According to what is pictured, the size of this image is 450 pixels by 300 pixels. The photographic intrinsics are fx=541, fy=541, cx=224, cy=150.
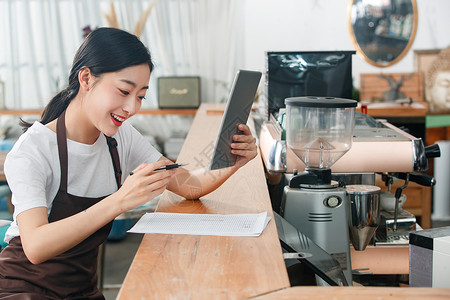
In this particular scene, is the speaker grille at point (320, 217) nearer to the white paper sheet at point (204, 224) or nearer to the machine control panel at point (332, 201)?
the machine control panel at point (332, 201)

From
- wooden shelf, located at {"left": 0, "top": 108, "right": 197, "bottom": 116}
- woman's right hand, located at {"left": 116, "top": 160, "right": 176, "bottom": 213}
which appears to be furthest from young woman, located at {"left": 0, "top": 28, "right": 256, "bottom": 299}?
wooden shelf, located at {"left": 0, "top": 108, "right": 197, "bottom": 116}

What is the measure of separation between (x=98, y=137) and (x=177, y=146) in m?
2.96

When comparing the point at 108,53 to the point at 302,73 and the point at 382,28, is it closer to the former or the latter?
the point at 302,73

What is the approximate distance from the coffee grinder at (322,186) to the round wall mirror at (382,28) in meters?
3.28

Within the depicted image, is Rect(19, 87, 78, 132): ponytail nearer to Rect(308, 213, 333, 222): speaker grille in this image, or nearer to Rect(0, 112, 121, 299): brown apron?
Rect(0, 112, 121, 299): brown apron

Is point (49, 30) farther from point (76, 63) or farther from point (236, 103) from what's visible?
point (236, 103)

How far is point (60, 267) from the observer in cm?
158

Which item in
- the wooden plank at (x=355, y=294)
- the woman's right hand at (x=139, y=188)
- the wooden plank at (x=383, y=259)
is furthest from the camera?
the wooden plank at (x=383, y=259)

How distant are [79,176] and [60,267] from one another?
0.28 meters

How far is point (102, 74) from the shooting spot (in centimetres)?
157

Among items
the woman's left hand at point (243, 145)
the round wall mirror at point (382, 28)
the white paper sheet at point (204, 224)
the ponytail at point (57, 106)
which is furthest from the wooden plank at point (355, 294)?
the round wall mirror at point (382, 28)

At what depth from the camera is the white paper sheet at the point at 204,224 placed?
1.44 m

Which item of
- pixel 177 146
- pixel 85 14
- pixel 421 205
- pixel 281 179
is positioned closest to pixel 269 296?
pixel 281 179

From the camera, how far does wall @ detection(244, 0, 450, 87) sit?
188 inches
